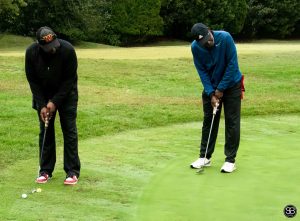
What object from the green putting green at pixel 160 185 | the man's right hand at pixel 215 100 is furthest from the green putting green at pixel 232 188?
the man's right hand at pixel 215 100

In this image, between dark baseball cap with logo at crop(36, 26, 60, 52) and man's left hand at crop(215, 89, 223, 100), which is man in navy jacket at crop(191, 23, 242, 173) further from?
dark baseball cap with logo at crop(36, 26, 60, 52)

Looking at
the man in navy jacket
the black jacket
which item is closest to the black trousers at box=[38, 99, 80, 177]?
the black jacket

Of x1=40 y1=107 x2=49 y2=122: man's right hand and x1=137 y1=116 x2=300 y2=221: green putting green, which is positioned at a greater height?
x1=40 y1=107 x2=49 y2=122: man's right hand

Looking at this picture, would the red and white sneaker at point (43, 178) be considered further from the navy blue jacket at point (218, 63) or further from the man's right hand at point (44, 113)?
the navy blue jacket at point (218, 63)

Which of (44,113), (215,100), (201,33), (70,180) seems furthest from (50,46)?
(215,100)

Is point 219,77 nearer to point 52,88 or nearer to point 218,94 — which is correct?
point 218,94

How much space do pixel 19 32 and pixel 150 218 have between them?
123 feet

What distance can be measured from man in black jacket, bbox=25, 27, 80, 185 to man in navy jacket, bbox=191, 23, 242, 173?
1.49 meters

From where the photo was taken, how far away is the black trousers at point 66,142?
6.45 meters

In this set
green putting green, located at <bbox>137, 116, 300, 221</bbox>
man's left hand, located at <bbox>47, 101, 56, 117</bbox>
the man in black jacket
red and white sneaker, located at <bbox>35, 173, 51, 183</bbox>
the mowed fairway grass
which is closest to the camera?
green putting green, located at <bbox>137, 116, 300, 221</bbox>

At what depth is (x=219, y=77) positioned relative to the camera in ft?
22.7

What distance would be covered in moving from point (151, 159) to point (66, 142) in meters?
1.55

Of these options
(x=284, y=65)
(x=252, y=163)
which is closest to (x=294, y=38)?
(x=284, y=65)

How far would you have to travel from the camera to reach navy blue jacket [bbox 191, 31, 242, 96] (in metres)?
6.72
